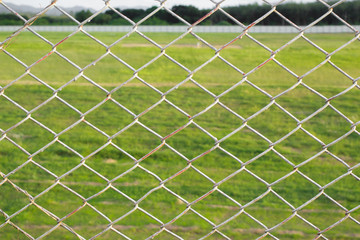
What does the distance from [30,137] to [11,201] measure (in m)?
1.53

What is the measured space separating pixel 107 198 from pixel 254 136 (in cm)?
192

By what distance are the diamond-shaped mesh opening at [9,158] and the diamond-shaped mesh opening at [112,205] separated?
0.89 m

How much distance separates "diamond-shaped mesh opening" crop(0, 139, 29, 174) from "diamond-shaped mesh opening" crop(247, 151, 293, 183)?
1.81m

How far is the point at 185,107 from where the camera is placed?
559 cm

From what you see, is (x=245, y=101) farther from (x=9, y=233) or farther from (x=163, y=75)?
(x=9, y=233)

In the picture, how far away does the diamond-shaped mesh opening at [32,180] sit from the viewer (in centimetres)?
289

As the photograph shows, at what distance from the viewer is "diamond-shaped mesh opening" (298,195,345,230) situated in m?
2.52

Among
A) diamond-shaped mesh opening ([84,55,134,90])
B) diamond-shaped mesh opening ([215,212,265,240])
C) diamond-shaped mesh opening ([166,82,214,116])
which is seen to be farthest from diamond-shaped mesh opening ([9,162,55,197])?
diamond-shaped mesh opening ([84,55,134,90])

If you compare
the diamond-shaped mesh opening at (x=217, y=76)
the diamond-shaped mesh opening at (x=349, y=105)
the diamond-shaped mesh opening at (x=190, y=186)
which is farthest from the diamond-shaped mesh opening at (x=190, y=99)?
the diamond-shaped mesh opening at (x=190, y=186)

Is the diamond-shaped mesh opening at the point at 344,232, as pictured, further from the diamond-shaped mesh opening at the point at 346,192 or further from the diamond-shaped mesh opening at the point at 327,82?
the diamond-shaped mesh opening at the point at 327,82

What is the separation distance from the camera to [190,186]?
2.97 meters

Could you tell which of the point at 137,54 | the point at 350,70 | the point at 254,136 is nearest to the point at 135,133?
the point at 254,136

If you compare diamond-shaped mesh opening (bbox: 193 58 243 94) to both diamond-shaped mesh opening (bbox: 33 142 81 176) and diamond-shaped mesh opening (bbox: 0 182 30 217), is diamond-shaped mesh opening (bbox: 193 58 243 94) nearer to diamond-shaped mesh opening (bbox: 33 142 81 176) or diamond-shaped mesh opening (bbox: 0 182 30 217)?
diamond-shaped mesh opening (bbox: 33 142 81 176)

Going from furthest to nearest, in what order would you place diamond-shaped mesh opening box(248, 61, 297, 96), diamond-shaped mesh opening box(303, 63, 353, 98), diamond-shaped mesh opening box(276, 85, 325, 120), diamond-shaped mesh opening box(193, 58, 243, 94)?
1. diamond-shaped mesh opening box(193, 58, 243, 94)
2. diamond-shaped mesh opening box(248, 61, 297, 96)
3. diamond-shaped mesh opening box(303, 63, 353, 98)
4. diamond-shaped mesh opening box(276, 85, 325, 120)
